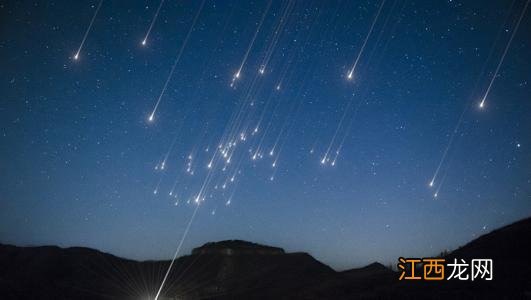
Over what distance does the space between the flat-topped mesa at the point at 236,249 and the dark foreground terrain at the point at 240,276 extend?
204mm

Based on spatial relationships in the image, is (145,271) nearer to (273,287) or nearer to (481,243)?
(273,287)

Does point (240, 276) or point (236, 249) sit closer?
point (240, 276)

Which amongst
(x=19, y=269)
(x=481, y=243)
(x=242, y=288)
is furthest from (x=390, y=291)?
(x=19, y=269)

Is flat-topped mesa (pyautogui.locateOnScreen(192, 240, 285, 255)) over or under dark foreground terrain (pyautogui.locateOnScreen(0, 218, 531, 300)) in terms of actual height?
over

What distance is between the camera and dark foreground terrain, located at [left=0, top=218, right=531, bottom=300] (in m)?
26.0

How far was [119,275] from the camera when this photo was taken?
6581 centimetres

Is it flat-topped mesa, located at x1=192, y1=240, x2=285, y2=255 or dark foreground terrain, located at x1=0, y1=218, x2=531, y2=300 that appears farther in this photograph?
flat-topped mesa, located at x1=192, y1=240, x2=285, y2=255

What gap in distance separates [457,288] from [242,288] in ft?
115

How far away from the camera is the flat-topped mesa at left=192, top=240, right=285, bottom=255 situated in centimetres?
7488

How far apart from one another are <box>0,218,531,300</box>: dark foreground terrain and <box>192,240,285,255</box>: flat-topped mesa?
20cm

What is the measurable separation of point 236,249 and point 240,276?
11.4m

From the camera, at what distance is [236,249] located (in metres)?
75.8

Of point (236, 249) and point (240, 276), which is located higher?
point (236, 249)

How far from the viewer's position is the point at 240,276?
6456 centimetres
